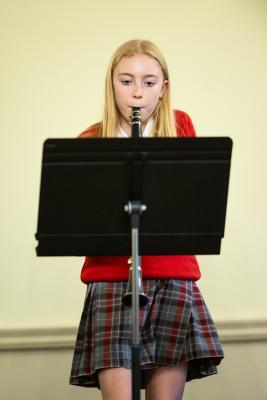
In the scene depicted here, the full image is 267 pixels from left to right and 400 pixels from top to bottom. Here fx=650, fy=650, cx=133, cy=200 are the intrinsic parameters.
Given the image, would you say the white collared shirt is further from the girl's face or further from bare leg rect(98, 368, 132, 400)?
bare leg rect(98, 368, 132, 400)

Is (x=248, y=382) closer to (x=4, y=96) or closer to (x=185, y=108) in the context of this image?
(x=185, y=108)

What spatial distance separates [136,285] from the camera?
1337 millimetres

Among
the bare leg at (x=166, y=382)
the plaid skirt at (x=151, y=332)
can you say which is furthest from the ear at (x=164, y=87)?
the bare leg at (x=166, y=382)

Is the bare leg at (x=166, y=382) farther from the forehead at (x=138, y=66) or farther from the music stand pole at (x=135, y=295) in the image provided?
the forehead at (x=138, y=66)

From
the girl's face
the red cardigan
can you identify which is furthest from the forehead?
the red cardigan

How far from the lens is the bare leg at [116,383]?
61.6 inches

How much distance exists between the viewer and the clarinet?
1.56m

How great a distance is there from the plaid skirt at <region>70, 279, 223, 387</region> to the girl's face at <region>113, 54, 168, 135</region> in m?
0.46

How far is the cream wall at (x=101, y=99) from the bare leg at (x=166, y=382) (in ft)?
3.08

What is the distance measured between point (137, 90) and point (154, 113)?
111mm

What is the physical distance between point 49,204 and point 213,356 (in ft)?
1.88

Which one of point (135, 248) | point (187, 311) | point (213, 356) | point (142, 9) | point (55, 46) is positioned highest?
point (142, 9)

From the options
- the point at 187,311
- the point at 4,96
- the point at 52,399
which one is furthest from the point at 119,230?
the point at 4,96

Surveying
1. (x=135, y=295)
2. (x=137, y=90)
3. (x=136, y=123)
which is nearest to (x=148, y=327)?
(x=135, y=295)
